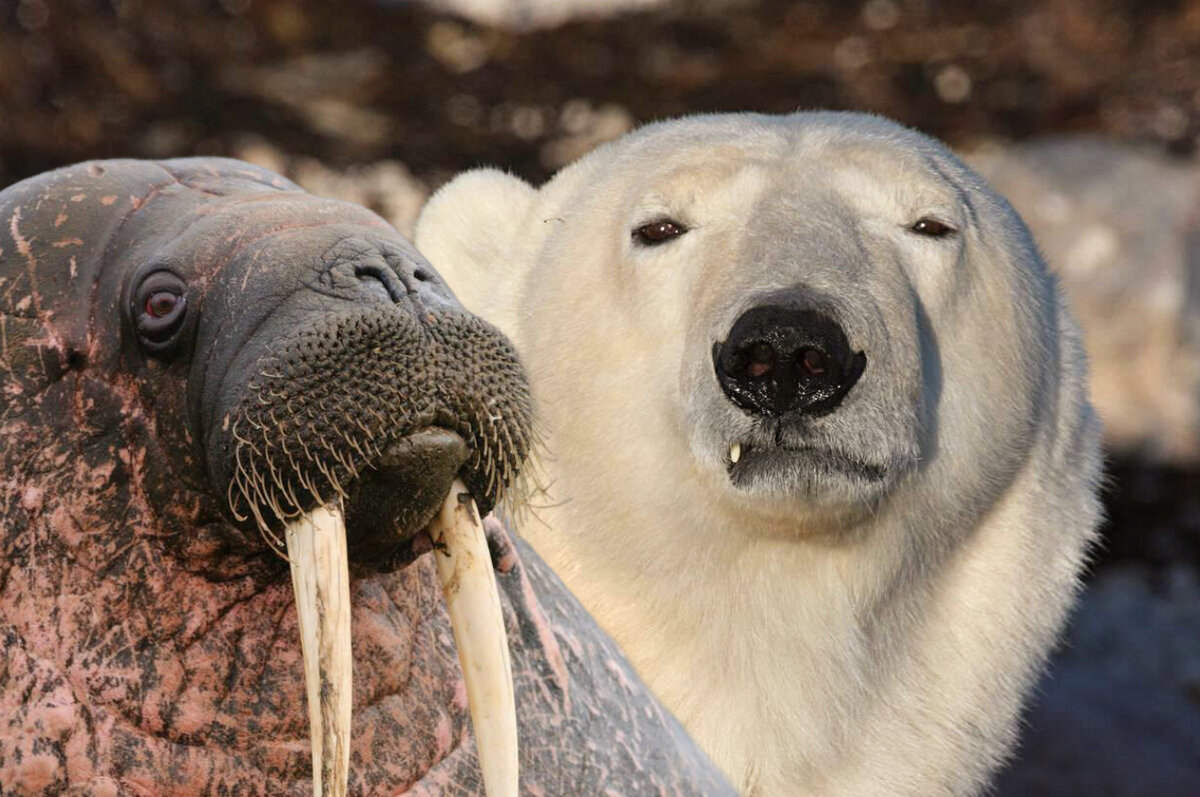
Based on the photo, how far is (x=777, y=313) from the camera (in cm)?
364

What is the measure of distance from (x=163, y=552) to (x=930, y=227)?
2.29 m

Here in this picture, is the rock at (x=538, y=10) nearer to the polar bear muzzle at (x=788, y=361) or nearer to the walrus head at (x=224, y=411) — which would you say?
the polar bear muzzle at (x=788, y=361)

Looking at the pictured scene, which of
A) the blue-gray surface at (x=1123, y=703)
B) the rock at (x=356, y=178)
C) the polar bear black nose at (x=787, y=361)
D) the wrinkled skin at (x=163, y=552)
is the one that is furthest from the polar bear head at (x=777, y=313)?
the rock at (x=356, y=178)

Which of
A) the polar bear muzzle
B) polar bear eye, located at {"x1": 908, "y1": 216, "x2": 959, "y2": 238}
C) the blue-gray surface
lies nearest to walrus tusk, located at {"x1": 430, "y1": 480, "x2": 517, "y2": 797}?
the polar bear muzzle

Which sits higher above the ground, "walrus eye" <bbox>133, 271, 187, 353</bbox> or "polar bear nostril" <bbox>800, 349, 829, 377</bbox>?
"walrus eye" <bbox>133, 271, 187, 353</bbox>

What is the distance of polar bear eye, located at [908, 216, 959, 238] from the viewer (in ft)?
14.3

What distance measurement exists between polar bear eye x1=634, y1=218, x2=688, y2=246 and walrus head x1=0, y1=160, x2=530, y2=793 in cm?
156

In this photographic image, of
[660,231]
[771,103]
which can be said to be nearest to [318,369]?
[660,231]

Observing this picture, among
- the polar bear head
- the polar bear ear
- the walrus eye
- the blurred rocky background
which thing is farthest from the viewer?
the blurred rocky background

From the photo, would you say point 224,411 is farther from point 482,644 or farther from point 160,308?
point 482,644

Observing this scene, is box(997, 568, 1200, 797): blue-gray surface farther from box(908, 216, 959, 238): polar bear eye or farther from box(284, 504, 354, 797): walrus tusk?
box(284, 504, 354, 797): walrus tusk

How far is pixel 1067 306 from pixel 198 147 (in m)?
6.10

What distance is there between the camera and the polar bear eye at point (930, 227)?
436 centimetres

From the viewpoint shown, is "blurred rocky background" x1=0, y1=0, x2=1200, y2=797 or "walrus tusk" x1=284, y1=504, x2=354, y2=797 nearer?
"walrus tusk" x1=284, y1=504, x2=354, y2=797
